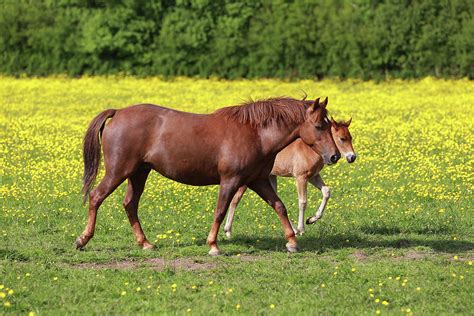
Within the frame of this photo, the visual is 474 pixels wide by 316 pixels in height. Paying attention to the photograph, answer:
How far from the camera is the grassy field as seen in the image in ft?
34.3

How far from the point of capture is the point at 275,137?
13242 millimetres

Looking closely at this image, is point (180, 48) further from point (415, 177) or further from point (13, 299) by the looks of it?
point (13, 299)

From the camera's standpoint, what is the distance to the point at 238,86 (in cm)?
3838

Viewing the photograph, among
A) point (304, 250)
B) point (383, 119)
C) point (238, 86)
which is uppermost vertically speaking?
point (304, 250)

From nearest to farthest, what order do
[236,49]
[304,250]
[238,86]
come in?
[304,250]
[238,86]
[236,49]

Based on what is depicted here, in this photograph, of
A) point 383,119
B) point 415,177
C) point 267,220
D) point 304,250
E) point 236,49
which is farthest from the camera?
point 236,49

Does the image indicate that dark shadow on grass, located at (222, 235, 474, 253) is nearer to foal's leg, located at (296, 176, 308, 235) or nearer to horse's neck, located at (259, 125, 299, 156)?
foal's leg, located at (296, 176, 308, 235)

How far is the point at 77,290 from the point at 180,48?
3174 centimetres

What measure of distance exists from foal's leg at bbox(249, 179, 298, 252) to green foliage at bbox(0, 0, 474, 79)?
26723mm

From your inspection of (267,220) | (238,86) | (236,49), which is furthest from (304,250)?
(236,49)

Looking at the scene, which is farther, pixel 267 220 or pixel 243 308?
pixel 267 220

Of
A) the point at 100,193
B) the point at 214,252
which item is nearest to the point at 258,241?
the point at 214,252

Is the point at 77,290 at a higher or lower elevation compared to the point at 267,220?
higher

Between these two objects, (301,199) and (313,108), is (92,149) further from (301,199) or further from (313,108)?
(301,199)
